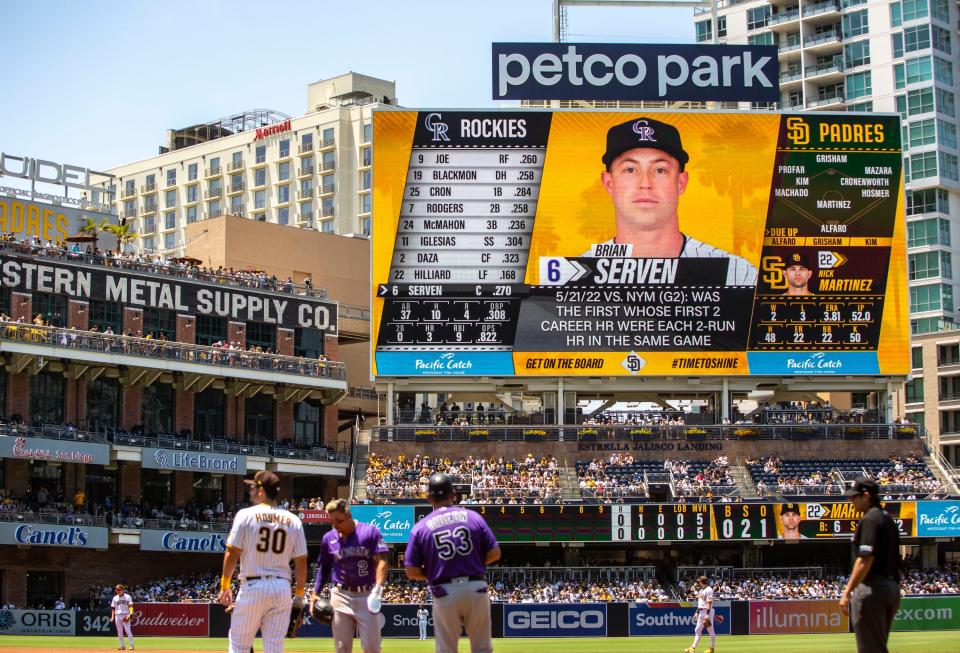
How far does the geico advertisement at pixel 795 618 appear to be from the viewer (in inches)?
1815

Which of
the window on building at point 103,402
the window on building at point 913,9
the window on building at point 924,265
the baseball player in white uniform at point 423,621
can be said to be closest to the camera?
the baseball player in white uniform at point 423,621

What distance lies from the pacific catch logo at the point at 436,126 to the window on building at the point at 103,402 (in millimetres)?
17057

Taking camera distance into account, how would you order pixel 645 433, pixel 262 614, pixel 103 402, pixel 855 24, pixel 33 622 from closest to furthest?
pixel 262 614
pixel 33 622
pixel 103 402
pixel 645 433
pixel 855 24

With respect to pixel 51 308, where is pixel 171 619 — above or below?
below

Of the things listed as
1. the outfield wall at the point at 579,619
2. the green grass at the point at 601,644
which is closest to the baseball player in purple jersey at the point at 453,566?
A: the green grass at the point at 601,644

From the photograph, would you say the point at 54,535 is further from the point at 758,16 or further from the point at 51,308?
the point at 758,16

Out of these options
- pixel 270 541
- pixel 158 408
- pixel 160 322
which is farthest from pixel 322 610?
pixel 160 322

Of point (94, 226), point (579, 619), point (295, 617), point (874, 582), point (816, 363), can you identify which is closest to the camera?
point (874, 582)

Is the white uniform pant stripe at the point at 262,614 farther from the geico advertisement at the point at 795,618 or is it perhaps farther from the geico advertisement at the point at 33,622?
the geico advertisement at the point at 33,622

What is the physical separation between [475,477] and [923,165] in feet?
179

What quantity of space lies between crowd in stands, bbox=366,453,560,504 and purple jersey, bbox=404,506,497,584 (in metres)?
40.8

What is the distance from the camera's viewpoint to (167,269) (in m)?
64.1

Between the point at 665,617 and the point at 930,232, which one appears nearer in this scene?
the point at 665,617

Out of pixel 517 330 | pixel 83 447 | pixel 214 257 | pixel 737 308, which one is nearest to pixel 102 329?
pixel 83 447
